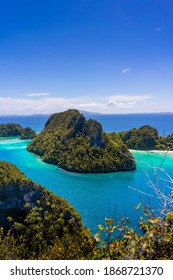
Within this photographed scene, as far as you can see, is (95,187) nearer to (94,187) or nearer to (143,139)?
(94,187)

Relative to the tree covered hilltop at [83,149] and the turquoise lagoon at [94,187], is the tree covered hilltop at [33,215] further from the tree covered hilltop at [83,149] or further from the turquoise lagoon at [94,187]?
the tree covered hilltop at [83,149]

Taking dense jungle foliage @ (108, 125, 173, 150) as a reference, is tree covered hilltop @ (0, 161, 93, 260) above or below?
below

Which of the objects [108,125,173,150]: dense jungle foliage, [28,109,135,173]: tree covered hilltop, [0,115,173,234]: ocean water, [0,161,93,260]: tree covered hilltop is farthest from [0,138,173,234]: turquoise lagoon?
[108,125,173,150]: dense jungle foliage

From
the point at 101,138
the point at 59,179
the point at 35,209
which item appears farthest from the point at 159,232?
the point at 101,138

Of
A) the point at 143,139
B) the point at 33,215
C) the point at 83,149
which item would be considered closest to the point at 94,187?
the point at 33,215

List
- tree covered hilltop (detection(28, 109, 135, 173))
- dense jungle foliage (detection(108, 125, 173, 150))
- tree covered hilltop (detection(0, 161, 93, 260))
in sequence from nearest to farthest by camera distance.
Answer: tree covered hilltop (detection(0, 161, 93, 260))
tree covered hilltop (detection(28, 109, 135, 173))
dense jungle foliage (detection(108, 125, 173, 150))

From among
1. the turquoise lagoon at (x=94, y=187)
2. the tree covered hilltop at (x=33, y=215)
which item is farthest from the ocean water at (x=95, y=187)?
the tree covered hilltop at (x=33, y=215)

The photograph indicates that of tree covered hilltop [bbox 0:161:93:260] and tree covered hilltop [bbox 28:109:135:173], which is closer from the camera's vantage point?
tree covered hilltop [bbox 0:161:93:260]

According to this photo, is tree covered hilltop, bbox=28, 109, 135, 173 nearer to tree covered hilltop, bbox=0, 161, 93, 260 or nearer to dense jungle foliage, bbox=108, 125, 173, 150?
dense jungle foliage, bbox=108, 125, 173, 150
